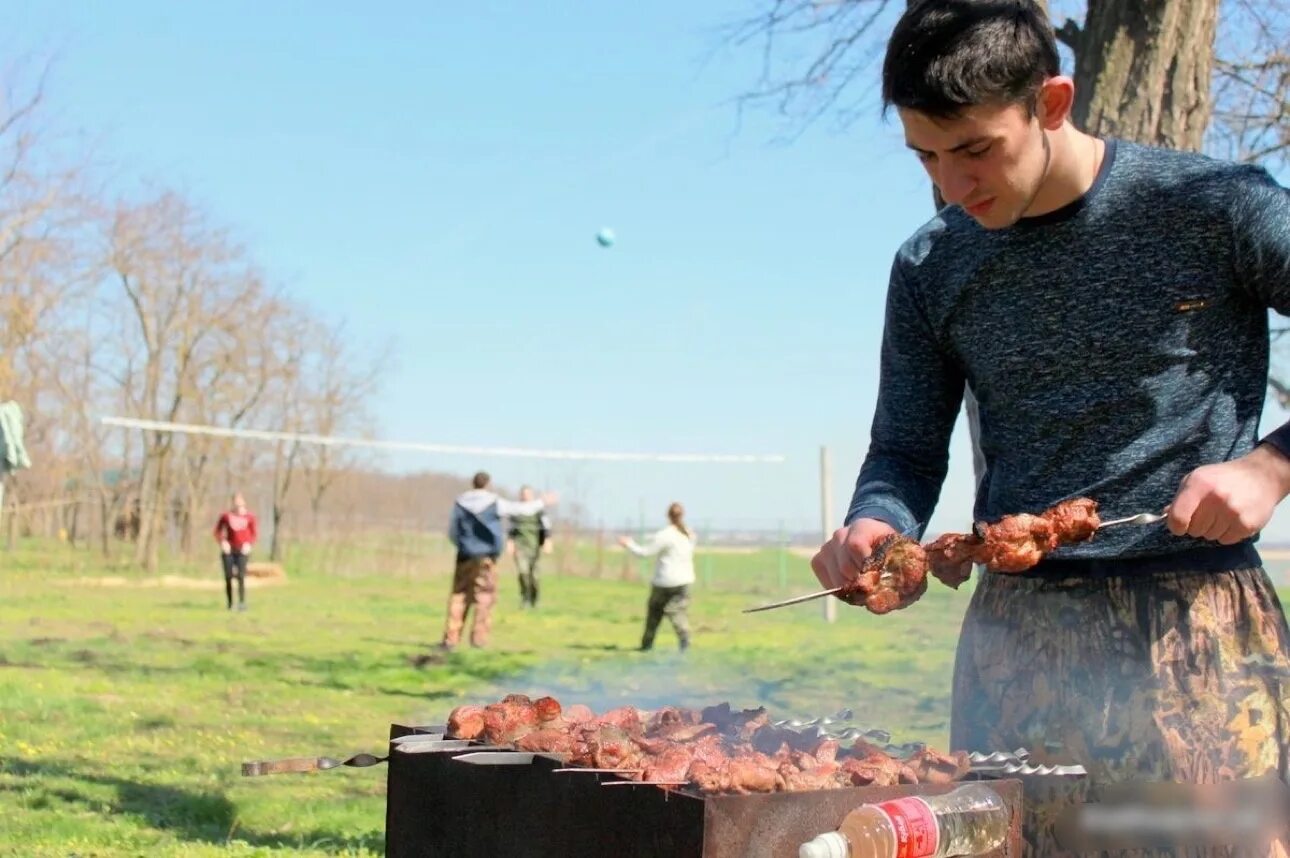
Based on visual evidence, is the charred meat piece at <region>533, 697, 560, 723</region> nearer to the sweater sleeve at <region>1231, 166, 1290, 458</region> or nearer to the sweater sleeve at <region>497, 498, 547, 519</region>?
the sweater sleeve at <region>1231, 166, 1290, 458</region>

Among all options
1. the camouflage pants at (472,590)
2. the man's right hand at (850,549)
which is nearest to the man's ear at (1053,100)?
the man's right hand at (850,549)

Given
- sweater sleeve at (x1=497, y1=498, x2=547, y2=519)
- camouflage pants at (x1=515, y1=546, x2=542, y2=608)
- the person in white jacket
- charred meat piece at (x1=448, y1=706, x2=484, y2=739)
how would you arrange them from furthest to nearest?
camouflage pants at (x1=515, y1=546, x2=542, y2=608), sweater sleeve at (x1=497, y1=498, x2=547, y2=519), the person in white jacket, charred meat piece at (x1=448, y1=706, x2=484, y2=739)

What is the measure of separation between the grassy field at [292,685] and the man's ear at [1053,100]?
1.88 meters

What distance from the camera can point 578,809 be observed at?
2240 millimetres

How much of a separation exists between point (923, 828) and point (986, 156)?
43.0 inches

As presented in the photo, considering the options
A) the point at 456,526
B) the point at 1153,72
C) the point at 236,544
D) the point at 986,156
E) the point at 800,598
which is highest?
the point at 1153,72

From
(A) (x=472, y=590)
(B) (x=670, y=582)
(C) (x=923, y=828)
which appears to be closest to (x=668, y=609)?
(B) (x=670, y=582)

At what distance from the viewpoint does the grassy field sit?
6203mm

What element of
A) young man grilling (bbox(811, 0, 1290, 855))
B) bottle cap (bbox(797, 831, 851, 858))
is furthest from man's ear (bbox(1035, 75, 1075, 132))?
bottle cap (bbox(797, 831, 851, 858))

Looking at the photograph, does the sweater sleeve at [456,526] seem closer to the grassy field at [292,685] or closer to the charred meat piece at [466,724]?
the grassy field at [292,685]

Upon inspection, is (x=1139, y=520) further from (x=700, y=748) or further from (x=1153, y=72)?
(x=1153, y=72)

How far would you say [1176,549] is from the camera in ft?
7.51

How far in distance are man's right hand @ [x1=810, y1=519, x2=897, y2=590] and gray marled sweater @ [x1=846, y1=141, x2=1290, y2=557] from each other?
0.25 meters

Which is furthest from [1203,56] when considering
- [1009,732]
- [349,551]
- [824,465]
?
[349,551]
